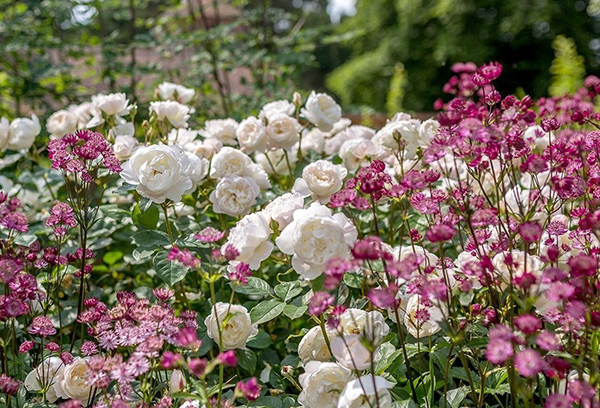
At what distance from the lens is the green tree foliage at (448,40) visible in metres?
14.5

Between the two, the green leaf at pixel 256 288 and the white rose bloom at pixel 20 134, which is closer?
the green leaf at pixel 256 288

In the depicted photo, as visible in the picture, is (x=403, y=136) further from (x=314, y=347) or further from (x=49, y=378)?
(x=49, y=378)

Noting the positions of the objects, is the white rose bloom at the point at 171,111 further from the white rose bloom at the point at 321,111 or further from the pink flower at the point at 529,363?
the pink flower at the point at 529,363

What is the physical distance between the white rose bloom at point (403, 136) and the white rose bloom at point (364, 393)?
790 mm

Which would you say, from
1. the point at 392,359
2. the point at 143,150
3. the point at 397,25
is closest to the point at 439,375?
the point at 392,359

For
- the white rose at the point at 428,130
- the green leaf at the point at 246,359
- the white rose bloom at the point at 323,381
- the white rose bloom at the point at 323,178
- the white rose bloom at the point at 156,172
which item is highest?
the white rose bloom at the point at 156,172

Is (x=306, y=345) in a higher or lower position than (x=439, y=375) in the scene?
higher

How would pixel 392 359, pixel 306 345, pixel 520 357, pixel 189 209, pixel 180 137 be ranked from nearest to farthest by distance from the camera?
1. pixel 520 357
2. pixel 392 359
3. pixel 306 345
4. pixel 189 209
5. pixel 180 137

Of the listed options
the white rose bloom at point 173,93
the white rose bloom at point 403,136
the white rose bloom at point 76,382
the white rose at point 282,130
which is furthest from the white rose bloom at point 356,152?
the white rose bloom at point 76,382

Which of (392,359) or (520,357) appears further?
(392,359)

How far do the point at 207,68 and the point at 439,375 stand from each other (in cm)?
274

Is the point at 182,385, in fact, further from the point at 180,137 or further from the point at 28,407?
the point at 180,137

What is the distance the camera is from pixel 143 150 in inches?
53.1

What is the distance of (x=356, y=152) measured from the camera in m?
1.83
